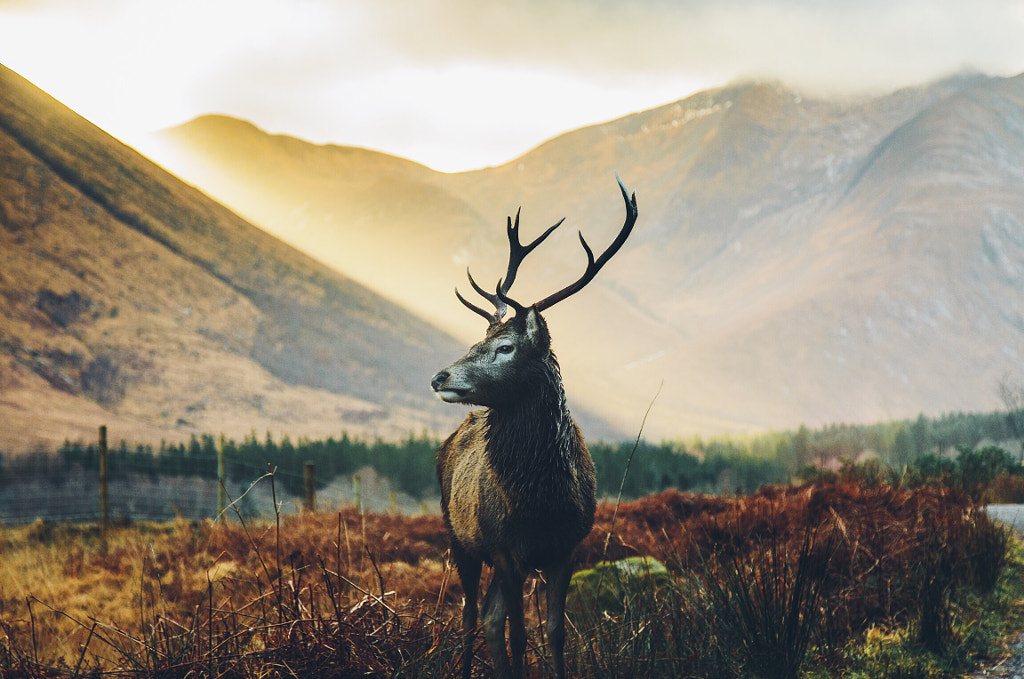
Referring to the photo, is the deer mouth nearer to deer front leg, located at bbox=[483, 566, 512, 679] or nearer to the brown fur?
the brown fur

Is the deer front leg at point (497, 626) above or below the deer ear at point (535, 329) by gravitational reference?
below

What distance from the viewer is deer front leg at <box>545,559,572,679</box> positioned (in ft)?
14.6

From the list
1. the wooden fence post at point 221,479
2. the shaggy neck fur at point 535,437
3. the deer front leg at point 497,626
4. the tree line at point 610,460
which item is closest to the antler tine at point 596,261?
the shaggy neck fur at point 535,437

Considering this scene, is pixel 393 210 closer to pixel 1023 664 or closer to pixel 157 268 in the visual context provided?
pixel 157 268

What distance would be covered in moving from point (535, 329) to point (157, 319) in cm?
7418

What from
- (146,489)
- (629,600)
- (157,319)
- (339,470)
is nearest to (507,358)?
(629,600)

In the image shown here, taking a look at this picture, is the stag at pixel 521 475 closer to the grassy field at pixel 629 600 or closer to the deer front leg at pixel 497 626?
the deer front leg at pixel 497 626

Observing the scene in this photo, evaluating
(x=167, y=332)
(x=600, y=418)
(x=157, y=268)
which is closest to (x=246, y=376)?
(x=167, y=332)

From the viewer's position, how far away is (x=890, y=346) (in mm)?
110188

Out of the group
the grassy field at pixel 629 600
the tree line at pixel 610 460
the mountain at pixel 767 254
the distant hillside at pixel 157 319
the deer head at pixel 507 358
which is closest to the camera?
the grassy field at pixel 629 600

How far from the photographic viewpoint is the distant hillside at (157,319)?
6303cm

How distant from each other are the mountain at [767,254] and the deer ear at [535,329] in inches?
3638

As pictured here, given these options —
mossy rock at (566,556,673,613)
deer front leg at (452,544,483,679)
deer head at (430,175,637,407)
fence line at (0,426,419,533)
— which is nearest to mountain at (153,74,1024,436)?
fence line at (0,426,419,533)

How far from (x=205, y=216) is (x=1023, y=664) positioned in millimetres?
92100
